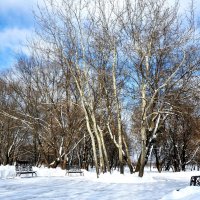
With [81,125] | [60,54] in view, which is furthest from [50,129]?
[60,54]

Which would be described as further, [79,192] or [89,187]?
[89,187]

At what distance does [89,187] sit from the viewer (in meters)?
17.1

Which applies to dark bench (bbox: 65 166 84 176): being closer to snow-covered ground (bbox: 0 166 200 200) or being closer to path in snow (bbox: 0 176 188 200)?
snow-covered ground (bbox: 0 166 200 200)

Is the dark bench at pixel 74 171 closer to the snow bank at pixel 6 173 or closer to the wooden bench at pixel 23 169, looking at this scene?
the wooden bench at pixel 23 169

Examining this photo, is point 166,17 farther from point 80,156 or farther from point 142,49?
point 80,156

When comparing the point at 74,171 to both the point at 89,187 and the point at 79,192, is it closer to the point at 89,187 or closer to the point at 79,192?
the point at 89,187

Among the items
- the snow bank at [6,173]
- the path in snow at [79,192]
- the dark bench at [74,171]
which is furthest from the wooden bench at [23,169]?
the path in snow at [79,192]

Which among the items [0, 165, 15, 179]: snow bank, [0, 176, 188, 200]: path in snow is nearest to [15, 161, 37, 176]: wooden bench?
[0, 165, 15, 179]: snow bank

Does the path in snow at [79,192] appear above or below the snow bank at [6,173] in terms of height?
below

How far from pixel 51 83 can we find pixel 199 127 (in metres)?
18.0

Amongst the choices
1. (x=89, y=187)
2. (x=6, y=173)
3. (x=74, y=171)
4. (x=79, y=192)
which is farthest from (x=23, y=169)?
(x=79, y=192)

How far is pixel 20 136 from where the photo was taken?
56.7 meters

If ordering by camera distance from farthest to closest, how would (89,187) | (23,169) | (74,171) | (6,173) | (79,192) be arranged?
(74,171) < (23,169) < (6,173) < (89,187) < (79,192)

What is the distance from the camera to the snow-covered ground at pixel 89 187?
12812 millimetres
